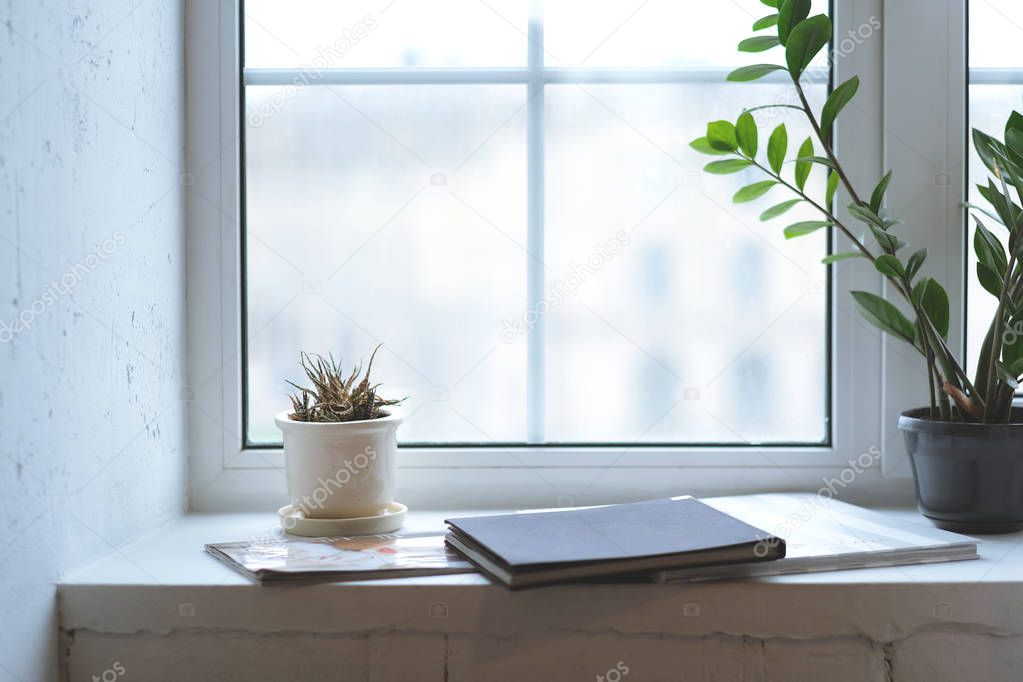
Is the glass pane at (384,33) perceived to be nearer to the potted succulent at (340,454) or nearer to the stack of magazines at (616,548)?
the potted succulent at (340,454)

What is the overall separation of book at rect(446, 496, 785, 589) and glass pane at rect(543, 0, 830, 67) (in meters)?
0.65

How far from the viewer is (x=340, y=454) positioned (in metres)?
1.06

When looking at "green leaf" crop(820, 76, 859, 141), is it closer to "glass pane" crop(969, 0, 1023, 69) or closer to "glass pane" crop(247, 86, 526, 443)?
"glass pane" crop(969, 0, 1023, 69)

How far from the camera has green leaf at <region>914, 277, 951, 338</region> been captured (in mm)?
1113

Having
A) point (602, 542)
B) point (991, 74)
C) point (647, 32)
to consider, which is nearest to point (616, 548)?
point (602, 542)

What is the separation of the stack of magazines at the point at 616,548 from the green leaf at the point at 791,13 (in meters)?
0.59

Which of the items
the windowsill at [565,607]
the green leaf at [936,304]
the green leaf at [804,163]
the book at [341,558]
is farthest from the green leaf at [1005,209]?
the book at [341,558]

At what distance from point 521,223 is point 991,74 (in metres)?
0.70

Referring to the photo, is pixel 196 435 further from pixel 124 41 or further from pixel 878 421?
pixel 878 421

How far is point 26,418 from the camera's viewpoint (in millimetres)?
850

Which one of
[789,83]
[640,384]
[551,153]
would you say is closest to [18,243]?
[551,153]

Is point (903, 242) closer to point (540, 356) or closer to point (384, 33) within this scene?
point (540, 356)

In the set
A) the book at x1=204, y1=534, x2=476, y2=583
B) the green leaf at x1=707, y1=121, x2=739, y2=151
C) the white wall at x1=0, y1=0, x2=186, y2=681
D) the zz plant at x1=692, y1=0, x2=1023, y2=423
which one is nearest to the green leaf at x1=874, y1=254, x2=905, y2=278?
the zz plant at x1=692, y1=0, x2=1023, y2=423

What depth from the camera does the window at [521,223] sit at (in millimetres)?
1270
